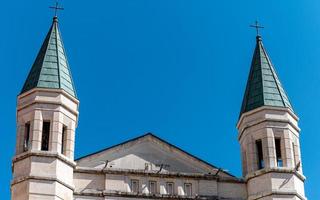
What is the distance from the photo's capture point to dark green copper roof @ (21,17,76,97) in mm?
31938

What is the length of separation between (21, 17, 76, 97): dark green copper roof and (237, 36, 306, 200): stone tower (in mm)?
7582

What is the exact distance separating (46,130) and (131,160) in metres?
3.63

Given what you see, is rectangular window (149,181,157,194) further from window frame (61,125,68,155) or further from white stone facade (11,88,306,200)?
window frame (61,125,68,155)

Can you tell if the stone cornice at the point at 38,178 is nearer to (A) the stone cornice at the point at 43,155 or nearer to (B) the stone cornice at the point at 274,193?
(A) the stone cornice at the point at 43,155

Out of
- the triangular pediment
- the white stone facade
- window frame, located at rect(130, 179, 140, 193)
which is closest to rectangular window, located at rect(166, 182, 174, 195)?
the white stone facade

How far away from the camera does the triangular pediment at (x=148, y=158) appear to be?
103ft

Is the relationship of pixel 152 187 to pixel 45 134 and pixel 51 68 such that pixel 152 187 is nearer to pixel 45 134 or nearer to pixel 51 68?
pixel 45 134

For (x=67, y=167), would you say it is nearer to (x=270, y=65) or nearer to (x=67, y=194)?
(x=67, y=194)

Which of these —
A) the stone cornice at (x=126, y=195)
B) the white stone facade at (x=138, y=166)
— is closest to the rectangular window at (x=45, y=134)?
the white stone facade at (x=138, y=166)

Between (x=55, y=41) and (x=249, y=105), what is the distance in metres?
8.86

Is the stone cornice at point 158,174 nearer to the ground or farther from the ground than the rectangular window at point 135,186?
farther from the ground

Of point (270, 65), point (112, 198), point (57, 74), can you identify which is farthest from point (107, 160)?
point (270, 65)

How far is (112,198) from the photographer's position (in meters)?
30.2

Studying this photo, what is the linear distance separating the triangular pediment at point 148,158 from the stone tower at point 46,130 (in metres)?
1.31
